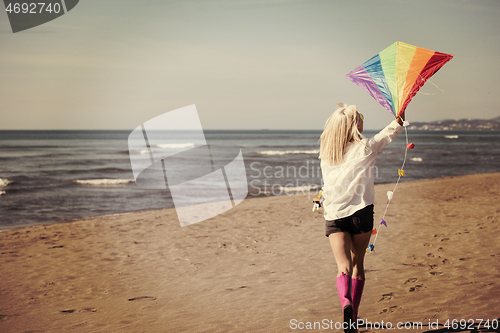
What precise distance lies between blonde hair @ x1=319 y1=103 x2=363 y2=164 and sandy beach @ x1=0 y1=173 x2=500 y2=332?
1.53 m

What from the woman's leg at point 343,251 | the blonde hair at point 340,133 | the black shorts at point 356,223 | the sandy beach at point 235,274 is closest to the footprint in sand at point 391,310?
the sandy beach at point 235,274

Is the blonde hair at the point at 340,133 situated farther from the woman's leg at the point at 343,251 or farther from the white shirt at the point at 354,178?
the woman's leg at the point at 343,251

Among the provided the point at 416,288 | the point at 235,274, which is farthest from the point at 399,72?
the point at 235,274

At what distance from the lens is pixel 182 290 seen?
12.9 ft

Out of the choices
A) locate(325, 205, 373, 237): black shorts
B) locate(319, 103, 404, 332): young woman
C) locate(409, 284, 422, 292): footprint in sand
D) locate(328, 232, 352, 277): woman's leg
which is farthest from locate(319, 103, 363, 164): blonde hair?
locate(409, 284, 422, 292): footprint in sand

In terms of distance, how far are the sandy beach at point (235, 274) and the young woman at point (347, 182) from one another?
884 mm

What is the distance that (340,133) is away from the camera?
2.26 metres

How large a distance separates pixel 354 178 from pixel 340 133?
0.32m

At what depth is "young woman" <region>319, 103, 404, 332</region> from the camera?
7.39 ft

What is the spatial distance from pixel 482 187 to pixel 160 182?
1218cm

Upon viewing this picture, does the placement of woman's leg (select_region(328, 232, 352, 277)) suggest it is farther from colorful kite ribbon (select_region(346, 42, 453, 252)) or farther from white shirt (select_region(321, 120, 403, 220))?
colorful kite ribbon (select_region(346, 42, 453, 252))

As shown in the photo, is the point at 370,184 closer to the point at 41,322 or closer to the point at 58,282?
the point at 41,322

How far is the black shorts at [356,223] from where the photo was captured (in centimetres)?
229

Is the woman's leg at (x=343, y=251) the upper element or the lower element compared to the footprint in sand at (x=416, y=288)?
upper
